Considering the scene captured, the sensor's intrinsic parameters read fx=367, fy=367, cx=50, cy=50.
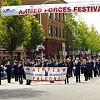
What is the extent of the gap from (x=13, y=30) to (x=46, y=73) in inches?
625

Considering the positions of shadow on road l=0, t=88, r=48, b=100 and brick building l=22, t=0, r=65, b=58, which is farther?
brick building l=22, t=0, r=65, b=58

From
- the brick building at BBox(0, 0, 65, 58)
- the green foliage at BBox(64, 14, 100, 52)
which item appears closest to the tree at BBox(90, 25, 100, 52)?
the green foliage at BBox(64, 14, 100, 52)

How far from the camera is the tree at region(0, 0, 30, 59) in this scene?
3888 centimetres

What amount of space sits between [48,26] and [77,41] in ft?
20.0

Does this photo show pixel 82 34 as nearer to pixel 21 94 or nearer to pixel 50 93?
pixel 50 93

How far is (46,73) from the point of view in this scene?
24.1 metres

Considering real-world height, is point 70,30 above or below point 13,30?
above

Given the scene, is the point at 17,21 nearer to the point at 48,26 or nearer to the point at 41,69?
the point at 41,69

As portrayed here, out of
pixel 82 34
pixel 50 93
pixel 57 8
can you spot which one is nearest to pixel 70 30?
pixel 82 34

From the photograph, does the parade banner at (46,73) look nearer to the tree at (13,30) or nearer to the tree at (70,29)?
the tree at (13,30)

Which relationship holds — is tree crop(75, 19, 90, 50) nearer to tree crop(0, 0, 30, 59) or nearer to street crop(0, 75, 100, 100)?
tree crop(0, 0, 30, 59)

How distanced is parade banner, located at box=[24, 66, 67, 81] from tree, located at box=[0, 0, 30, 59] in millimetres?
15009

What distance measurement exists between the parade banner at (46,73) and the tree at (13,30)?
49.2 ft

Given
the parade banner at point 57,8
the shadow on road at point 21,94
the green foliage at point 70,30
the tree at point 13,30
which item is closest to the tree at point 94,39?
the green foliage at point 70,30
